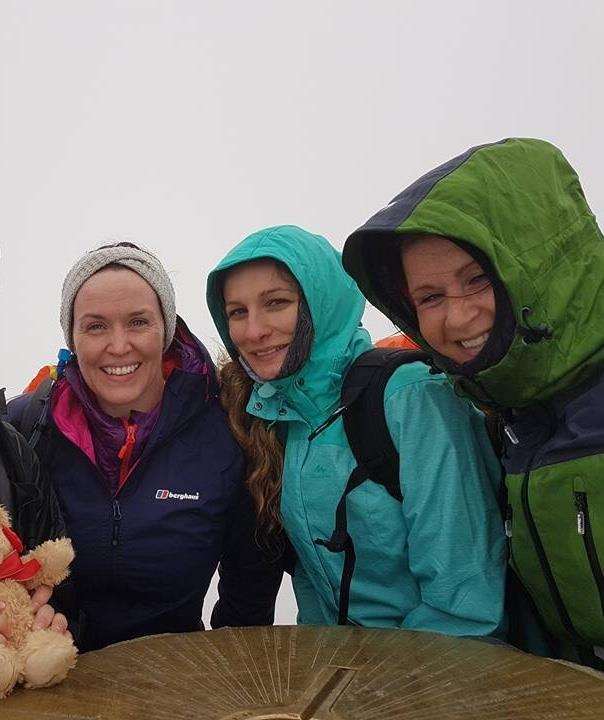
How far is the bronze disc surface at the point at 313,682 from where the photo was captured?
1.31 meters

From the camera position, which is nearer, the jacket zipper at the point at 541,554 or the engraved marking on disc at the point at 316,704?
the engraved marking on disc at the point at 316,704

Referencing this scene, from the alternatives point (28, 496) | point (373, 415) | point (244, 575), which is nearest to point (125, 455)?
point (28, 496)

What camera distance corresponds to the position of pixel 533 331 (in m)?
1.59

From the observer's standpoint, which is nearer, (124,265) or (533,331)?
(533,331)

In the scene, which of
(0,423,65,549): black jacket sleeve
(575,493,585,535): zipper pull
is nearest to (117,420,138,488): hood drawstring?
(0,423,65,549): black jacket sleeve

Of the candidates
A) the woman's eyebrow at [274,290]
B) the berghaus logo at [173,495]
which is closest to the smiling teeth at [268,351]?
the woman's eyebrow at [274,290]

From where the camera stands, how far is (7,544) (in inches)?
61.1

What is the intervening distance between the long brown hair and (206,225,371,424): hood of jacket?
88 mm

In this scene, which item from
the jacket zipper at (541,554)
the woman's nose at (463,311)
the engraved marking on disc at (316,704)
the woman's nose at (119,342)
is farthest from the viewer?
the woman's nose at (119,342)

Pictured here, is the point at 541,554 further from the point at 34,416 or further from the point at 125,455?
the point at 34,416

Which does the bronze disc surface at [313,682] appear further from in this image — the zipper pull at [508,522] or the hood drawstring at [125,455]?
the hood drawstring at [125,455]

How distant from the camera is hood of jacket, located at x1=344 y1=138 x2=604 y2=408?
1602mm

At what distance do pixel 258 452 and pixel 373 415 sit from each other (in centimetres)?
48

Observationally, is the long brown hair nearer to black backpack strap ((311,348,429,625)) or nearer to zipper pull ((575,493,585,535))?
black backpack strap ((311,348,429,625))
